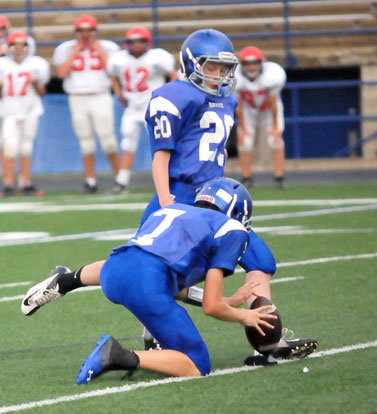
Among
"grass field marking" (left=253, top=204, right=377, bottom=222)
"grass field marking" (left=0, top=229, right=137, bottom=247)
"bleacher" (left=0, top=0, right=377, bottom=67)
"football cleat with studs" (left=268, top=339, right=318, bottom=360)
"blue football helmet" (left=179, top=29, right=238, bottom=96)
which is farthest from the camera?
"bleacher" (left=0, top=0, right=377, bottom=67)

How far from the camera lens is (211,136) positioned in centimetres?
571

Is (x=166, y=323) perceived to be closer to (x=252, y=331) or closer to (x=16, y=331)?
(x=252, y=331)

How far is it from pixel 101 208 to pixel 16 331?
5.86 m

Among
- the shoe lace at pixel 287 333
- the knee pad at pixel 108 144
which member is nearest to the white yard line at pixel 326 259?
the shoe lace at pixel 287 333

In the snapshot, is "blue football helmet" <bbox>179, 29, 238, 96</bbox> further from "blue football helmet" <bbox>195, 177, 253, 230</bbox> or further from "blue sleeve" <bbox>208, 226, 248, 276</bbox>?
"blue sleeve" <bbox>208, 226, 248, 276</bbox>

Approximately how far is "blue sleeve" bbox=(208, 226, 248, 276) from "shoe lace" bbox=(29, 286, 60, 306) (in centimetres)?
97

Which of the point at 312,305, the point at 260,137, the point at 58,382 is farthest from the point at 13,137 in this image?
the point at 58,382

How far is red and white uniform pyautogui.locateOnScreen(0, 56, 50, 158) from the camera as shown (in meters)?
13.5

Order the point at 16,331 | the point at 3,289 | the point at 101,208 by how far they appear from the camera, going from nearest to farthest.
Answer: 1. the point at 16,331
2. the point at 3,289
3. the point at 101,208

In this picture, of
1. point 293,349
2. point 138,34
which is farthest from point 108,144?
point 293,349

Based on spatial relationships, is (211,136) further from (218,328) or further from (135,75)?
(135,75)

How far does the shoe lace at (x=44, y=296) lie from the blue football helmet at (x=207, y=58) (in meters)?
1.23

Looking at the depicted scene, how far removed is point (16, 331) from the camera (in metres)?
6.07

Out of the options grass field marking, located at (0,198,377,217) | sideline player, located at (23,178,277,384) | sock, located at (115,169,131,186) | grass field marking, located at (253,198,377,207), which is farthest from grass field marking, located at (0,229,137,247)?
sideline player, located at (23,178,277,384)
